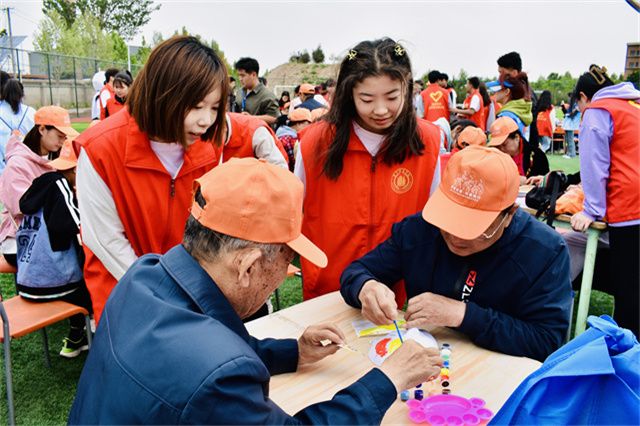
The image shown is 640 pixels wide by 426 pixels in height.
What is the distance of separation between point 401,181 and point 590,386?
1.42 metres

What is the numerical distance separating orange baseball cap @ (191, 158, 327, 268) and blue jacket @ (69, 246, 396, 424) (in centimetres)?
12

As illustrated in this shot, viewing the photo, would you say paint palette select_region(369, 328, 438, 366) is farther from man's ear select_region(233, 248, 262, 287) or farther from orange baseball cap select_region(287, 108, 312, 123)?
orange baseball cap select_region(287, 108, 312, 123)

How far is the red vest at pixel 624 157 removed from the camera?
315 cm

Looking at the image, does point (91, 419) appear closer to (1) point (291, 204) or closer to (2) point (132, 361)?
(2) point (132, 361)

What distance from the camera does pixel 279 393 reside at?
1539 mm

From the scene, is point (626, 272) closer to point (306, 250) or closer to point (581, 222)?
point (581, 222)

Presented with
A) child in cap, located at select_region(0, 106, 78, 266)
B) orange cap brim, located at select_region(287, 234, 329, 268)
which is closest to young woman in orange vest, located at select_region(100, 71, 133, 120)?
child in cap, located at select_region(0, 106, 78, 266)

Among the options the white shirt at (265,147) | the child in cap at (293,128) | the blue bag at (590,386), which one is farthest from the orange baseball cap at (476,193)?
A: the child in cap at (293,128)

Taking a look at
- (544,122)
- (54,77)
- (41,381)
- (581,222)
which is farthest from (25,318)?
(54,77)

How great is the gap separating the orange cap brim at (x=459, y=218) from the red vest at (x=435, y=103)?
8604 millimetres

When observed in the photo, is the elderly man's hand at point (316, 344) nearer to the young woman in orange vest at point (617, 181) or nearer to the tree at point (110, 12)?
the young woman in orange vest at point (617, 181)

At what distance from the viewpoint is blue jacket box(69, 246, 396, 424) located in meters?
0.97

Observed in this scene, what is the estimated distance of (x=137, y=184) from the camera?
1.98m

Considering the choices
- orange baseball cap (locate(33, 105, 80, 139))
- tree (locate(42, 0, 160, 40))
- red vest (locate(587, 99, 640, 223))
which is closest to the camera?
red vest (locate(587, 99, 640, 223))
